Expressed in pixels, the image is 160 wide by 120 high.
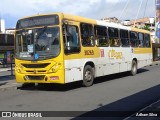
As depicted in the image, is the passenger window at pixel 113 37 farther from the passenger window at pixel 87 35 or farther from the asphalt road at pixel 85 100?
the asphalt road at pixel 85 100

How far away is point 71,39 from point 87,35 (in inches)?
58.3

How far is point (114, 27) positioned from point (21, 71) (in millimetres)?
6043

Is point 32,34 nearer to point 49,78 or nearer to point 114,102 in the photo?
point 49,78

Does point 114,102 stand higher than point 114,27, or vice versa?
point 114,27

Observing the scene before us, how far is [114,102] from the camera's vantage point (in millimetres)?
10586

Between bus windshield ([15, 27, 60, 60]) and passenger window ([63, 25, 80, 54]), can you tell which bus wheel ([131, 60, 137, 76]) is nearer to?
passenger window ([63, 25, 80, 54])

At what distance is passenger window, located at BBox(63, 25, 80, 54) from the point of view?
1340cm

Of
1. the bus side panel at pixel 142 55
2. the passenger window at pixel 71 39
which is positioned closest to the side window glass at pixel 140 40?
the bus side panel at pixel 142 55

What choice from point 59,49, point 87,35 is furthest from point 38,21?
point 87,35

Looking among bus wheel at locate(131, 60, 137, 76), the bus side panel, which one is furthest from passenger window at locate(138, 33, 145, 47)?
bus wheel at locate(131, 60, 137, 76)

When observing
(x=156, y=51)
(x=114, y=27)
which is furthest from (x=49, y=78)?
(x=156, y=51)

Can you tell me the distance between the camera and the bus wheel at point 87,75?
1476cm

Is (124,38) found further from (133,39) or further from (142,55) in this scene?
(142,55)

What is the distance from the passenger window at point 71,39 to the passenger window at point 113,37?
361cm
